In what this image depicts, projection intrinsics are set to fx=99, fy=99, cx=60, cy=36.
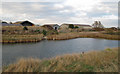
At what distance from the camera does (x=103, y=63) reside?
4.40m

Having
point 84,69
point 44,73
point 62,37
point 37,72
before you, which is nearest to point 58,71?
point 44,73

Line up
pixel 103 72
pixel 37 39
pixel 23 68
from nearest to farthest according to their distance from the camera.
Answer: pixel 103 72, pixel 23 68, pixel 37 39

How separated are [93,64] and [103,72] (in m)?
0.83

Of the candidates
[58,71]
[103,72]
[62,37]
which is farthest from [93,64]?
[62,37]

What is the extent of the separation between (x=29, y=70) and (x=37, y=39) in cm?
1209

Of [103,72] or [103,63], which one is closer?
[103,72]

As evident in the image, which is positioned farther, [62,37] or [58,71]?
[62,37]

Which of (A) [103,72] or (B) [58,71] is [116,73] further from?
(B) [58,71]

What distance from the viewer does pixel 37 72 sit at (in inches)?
142

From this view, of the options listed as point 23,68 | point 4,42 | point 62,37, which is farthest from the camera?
point 62,37

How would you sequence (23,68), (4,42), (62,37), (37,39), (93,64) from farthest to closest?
(62,37), (37,39), (4,42), (93,64), (23,68)

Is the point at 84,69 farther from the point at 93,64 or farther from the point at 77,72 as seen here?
the point at 93,64

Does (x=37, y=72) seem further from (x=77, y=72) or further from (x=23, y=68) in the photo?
(x=77, y=72)

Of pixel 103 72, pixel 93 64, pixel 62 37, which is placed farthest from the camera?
pixel 62 37
